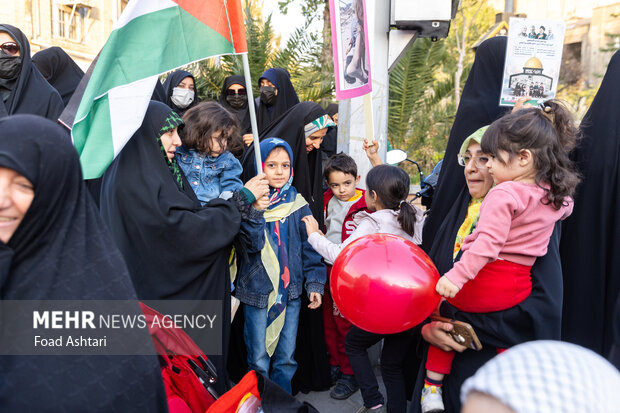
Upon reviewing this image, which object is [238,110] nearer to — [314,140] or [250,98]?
[314,140]

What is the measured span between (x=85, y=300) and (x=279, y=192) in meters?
1.76

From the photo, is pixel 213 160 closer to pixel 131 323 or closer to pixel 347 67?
pixel 347 67

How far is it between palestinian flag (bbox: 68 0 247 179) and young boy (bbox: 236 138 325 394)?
32.4 inches

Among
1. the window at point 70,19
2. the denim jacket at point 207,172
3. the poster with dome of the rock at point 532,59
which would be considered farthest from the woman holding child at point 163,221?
the window at point 70,19

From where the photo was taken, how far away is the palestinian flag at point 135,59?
7.73 ft

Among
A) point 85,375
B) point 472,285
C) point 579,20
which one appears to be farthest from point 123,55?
point 579,20

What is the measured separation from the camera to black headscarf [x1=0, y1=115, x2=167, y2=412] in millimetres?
1438

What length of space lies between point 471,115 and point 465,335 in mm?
1236

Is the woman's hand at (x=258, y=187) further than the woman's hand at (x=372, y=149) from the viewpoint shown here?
No

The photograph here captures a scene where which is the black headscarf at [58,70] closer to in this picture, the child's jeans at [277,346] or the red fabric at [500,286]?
the child's jeans at [277,346]

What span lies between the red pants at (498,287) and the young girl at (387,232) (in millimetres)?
822

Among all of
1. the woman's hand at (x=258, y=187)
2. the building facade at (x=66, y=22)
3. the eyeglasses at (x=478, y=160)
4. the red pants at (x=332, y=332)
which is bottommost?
the red pants at (x=332, y=332)

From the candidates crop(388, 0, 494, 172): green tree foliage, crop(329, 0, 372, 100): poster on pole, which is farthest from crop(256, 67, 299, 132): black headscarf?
crop(388, 0, 494, 172): green tree foliage

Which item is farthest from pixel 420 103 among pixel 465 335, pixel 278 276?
pixel 465 335
